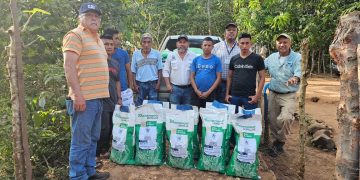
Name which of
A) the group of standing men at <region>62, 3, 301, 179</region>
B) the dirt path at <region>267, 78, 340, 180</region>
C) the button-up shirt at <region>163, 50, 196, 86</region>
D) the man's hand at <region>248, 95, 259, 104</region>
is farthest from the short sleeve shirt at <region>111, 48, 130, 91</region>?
the dirt path at <region>267, 78, 340, 180</region>

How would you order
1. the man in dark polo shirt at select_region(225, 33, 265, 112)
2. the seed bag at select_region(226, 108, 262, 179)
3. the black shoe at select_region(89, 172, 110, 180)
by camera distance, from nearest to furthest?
the black shoe at select_region(89, 172, 110, 180), the seed bag at select_region(226, 108, 262, 179), the man in dark polo shirt at select_region(225, 33, 265, 112)

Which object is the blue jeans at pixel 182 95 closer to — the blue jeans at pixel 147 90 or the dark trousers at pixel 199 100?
the dark trousers at pixel 199 100

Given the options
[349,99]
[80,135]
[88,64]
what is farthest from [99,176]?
[349,99]

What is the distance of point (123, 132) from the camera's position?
3.65 metres

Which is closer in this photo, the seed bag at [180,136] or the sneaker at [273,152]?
the seed bag at [180,136]

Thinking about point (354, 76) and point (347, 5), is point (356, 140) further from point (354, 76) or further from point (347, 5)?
point (347, 5)

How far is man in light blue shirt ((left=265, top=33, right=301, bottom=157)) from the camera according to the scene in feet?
14.8

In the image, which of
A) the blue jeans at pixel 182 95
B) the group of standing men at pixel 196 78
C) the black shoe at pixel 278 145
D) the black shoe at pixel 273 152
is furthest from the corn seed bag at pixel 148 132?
the black shoe at pixel 278 145

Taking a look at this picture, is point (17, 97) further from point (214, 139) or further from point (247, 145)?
point (247, 145)

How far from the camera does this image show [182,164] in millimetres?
3611

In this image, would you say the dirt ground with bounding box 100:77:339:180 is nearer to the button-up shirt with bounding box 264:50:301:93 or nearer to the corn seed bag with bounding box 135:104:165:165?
the corn seed bag with bounding box 135:104:165:165

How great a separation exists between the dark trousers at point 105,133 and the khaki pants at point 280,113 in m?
2.24

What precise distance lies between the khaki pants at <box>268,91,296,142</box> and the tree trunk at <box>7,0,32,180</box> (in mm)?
3237

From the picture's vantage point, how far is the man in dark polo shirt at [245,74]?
418cm
